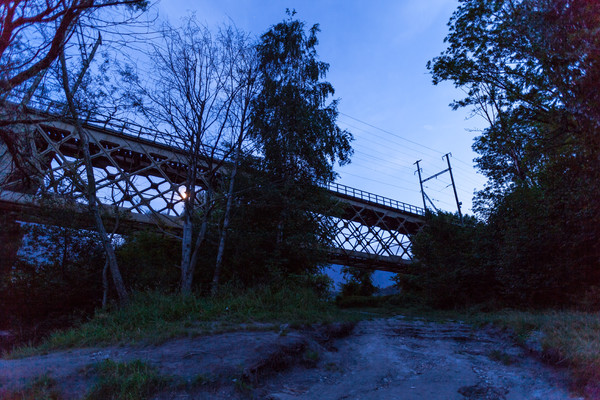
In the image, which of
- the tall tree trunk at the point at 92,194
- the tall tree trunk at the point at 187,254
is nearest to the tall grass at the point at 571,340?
the tall tree trunk at the point at 187,254

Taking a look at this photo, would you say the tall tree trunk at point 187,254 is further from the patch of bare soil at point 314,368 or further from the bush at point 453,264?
the bush at point 453,264

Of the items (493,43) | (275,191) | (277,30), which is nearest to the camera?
(493,43)

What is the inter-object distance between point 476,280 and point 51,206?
775 inches

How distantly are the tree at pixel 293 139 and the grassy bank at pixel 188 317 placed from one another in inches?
104

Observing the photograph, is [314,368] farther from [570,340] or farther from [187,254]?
[187,254]

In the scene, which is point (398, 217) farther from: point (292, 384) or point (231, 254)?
point (292, 384)

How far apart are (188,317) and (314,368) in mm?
3927

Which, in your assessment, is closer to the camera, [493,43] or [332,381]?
[332,381]

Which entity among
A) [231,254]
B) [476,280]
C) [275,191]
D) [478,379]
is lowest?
[478,379]

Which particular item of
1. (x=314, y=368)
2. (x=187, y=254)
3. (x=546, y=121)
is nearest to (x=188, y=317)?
(x=187, y=254)

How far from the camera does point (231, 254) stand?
1398cm

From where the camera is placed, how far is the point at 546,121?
36.9 ft

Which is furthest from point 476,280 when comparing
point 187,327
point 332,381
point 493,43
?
point 187,327

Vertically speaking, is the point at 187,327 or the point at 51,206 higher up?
the point at 51,206
